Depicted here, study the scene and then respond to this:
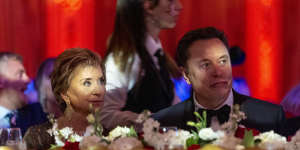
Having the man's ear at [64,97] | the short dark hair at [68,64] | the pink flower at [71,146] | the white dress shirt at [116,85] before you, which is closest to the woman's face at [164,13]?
the white dress shirt at [116,85]

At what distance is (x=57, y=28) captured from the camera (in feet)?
20.6

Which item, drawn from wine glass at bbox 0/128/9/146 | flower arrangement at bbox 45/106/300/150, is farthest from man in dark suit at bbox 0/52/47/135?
flower arrangement at bbox 45/106/300/150

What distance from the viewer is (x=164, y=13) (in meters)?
3.59

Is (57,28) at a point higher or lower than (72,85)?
lower

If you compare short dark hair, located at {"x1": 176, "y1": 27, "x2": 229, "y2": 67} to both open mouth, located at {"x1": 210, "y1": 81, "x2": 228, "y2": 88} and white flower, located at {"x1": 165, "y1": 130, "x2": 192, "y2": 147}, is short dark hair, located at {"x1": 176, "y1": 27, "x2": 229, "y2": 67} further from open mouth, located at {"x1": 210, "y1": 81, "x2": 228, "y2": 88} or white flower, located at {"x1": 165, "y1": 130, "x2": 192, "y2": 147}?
white flower, located at {"x1": 165, "y1": 130, "x2": 192, "y2": 147}

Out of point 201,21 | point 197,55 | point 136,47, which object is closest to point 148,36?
point 136,47

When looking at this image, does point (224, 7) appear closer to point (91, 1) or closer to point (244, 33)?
point (244, 33)

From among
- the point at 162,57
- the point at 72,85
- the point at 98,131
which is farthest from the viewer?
the point at 162,57

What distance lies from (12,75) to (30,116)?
372 mm

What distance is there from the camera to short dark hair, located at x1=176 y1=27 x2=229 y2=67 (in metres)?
2.92

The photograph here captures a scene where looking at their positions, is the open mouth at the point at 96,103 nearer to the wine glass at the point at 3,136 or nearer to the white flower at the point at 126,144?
the wine glass at the point at 3,136

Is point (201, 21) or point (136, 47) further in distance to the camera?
point (201, 21)

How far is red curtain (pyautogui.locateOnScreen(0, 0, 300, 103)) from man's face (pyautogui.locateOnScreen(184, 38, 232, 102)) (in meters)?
3.11

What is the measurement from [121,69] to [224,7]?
2.97 meters
